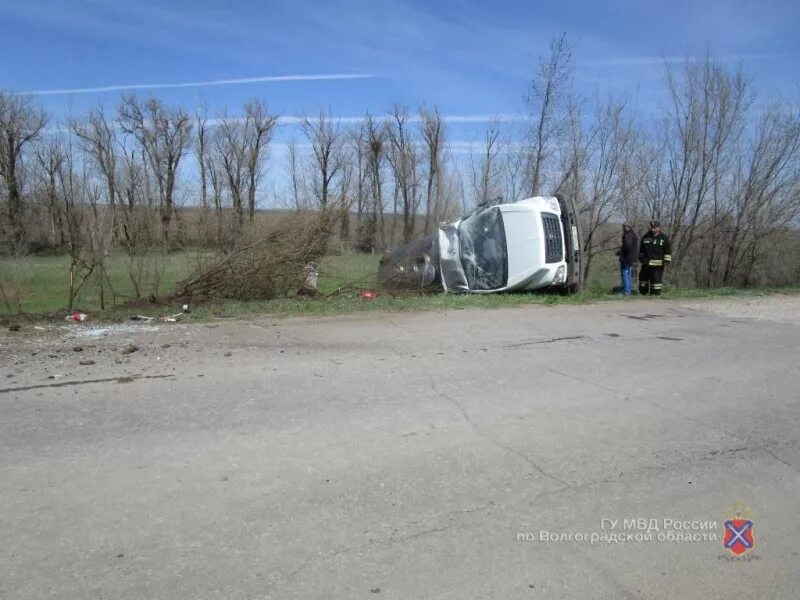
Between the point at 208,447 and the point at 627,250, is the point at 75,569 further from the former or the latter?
the point at 627,250

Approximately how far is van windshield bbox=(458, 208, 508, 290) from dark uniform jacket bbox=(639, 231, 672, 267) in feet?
12.3

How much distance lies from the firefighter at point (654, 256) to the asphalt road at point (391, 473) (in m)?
6.58

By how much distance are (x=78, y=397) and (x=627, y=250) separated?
12718mm

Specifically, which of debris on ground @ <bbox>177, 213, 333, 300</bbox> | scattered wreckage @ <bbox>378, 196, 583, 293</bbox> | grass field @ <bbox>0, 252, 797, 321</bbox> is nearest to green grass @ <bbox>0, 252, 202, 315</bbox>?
grass field @ <bbox>0, 252, 797, 321</bbox>

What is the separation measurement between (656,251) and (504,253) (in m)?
3.87

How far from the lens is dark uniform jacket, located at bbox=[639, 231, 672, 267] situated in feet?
46.4

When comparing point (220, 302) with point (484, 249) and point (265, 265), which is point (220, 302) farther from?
point (484, 249)

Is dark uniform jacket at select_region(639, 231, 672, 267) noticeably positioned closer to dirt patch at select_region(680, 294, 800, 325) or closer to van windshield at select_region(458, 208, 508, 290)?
dirt patch at select_region(680, 294, 800, 325)

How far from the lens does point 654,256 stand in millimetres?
14148

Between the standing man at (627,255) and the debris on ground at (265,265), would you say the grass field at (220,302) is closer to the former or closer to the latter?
the debris on ground at (265,265)

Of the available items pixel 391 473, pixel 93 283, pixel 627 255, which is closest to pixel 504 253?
pixel 627 255

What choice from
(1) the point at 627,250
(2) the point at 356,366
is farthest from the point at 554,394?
(1) the point at 627,250

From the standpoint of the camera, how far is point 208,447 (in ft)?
14.8

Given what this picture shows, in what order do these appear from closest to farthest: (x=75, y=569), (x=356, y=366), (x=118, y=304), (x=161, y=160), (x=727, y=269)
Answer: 1. (x=75, y=569)
2. (x=356, y=366)
3. (x=118, y=304)
4. (x=727, y=269)
5. (x=161, y=160)
